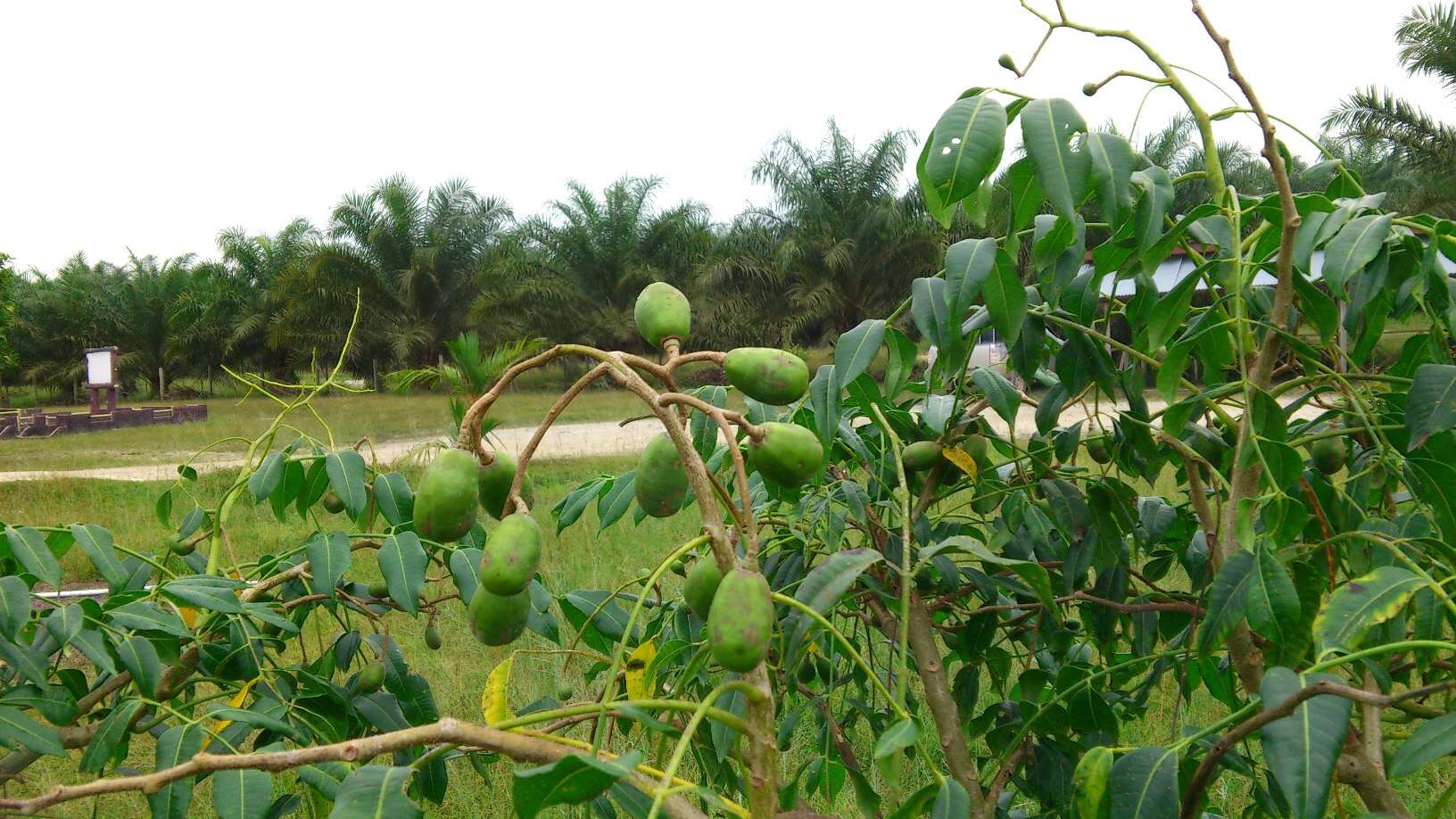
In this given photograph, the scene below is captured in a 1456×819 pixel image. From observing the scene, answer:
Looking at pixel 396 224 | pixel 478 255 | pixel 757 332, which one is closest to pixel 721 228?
pixel 757 332

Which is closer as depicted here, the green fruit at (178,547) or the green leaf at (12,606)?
the green leaf at (12,606)

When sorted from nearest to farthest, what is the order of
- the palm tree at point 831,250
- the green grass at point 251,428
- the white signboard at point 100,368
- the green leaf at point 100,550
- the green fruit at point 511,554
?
the green fruit at point 511,554, the green leaf at point 100,550, the green grass at point 251,428, the white signboard at point 100,368, the palm tree at point 831,250

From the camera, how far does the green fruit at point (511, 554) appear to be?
23.1 inches

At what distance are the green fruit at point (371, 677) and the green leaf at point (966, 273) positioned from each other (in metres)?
0.82

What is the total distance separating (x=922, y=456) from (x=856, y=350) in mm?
229

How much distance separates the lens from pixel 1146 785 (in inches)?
25.1

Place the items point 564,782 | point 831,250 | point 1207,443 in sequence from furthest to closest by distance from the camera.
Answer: point 831,250 < point 1207,443 < point 564,782

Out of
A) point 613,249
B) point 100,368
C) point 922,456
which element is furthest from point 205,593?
point 613,249

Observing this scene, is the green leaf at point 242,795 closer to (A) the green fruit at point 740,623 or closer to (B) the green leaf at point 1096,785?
(A) the green fruit at point 740,623

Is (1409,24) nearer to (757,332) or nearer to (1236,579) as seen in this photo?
(757,332)

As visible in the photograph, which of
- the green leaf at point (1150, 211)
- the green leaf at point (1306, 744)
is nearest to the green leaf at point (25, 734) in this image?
the green leaf at point (1306, 744)

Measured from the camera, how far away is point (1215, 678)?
123cm

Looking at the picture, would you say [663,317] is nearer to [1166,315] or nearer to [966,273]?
[966,273]

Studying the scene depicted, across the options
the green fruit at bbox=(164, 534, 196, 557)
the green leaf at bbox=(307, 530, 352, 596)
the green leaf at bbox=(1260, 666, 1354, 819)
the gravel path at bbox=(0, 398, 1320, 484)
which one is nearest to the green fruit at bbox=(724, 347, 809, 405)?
the green leaf at bbox=(1260, 666, 1354, 819)
